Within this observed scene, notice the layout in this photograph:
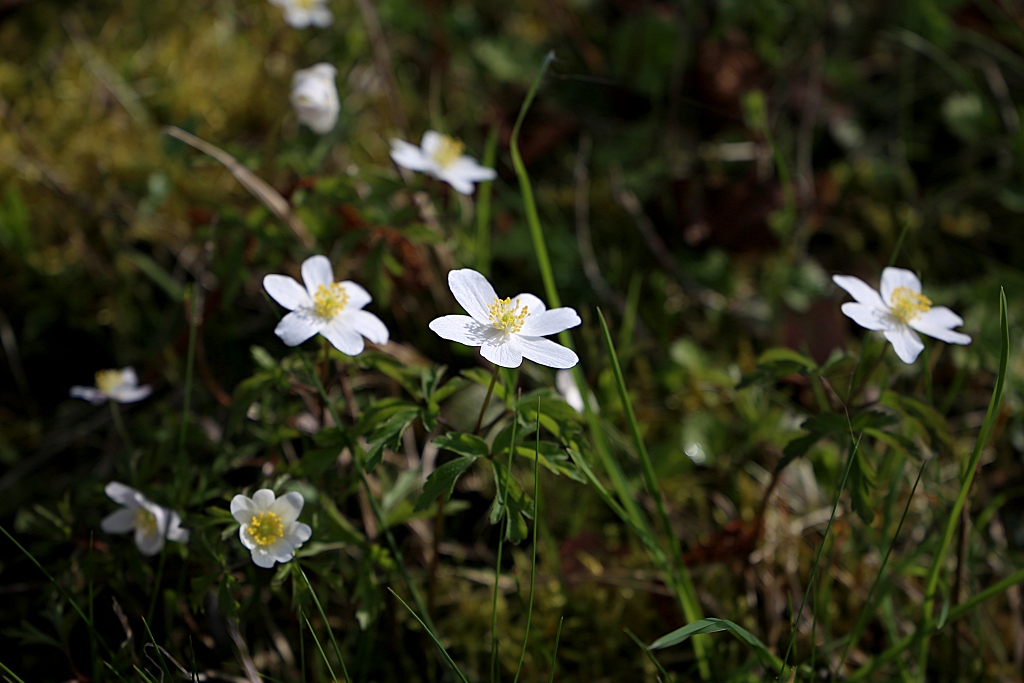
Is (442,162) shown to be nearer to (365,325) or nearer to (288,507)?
(365,325)

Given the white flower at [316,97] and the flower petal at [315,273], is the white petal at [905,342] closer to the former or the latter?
the flower petal at [315,273]

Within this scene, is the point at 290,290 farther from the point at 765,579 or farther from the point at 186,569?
the point at 765,579

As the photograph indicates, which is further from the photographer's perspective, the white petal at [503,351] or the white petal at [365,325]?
the white petal at [365,325]

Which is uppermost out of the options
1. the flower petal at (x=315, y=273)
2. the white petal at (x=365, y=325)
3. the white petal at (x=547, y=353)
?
the white petal at (x=547, y=353)

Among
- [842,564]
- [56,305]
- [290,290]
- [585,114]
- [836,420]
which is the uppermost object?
[290,290]

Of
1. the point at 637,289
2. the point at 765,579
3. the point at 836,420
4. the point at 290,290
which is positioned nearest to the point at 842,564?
the point at 765,579

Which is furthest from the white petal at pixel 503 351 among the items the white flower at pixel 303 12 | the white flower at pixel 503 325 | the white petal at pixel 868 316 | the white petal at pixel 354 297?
the white flower at pixel 303 12
